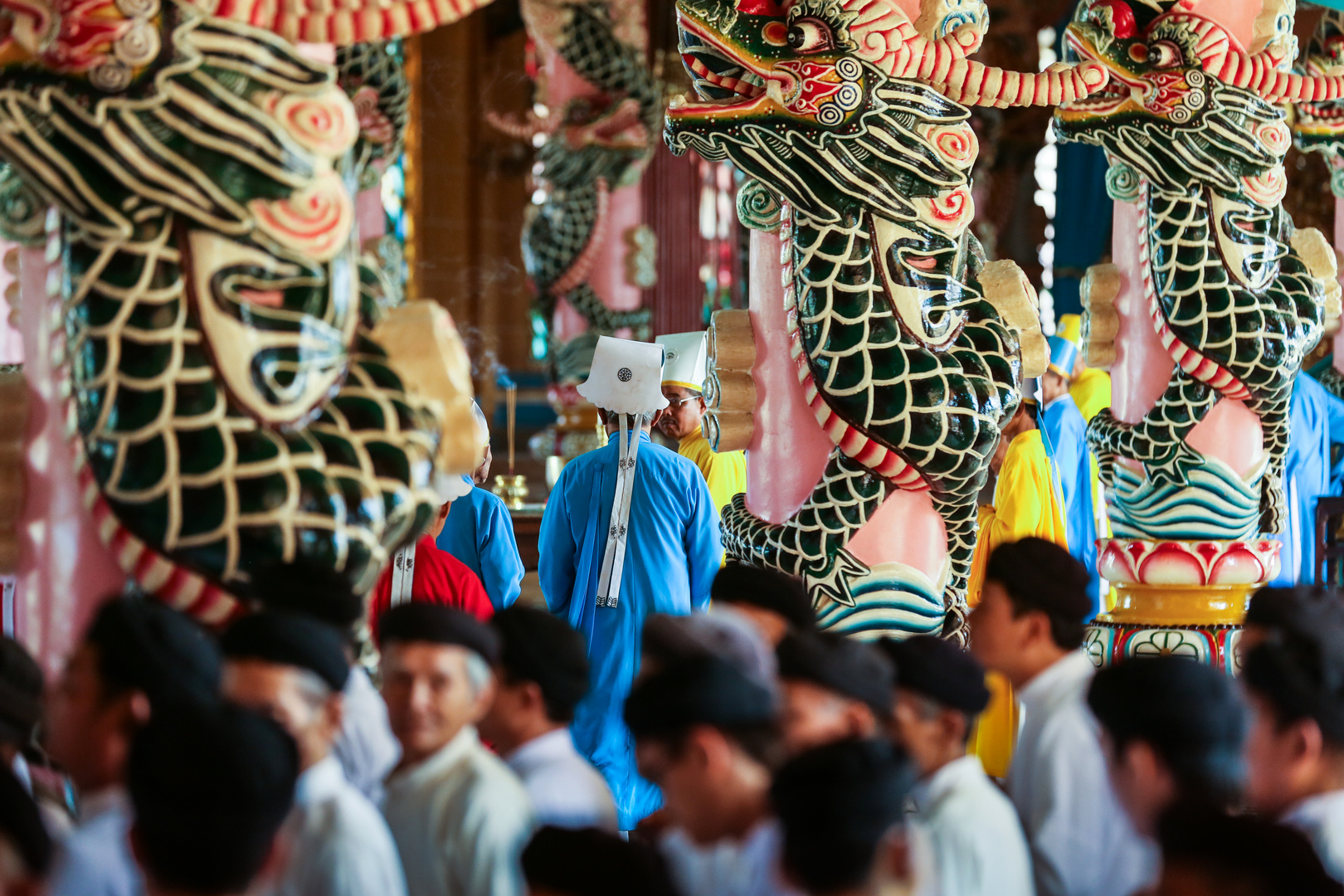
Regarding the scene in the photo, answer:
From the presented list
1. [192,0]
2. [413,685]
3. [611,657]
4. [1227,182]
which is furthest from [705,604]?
[192,0]

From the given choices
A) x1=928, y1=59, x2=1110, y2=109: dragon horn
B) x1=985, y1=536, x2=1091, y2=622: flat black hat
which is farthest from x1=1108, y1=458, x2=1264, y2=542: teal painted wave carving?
x1=985, y1=536, x2=1091, y2=622: flat black hat

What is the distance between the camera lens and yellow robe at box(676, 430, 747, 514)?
491cm

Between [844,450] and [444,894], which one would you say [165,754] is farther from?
[844,450]

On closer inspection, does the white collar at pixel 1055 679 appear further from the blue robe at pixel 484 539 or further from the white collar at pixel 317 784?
the blue robe at pixel 484 539

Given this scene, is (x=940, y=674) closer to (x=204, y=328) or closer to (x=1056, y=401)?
(x=204, y=328)

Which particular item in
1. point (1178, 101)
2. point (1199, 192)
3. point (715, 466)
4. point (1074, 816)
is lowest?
point (1074, 816)

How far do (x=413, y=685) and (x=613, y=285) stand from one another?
6.80 m

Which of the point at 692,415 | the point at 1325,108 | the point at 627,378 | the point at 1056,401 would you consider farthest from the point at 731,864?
the point at 1325,108

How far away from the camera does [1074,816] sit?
2295 mm

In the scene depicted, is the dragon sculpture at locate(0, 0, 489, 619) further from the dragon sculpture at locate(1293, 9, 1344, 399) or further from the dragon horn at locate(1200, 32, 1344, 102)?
the dragon sculpture at locate(1293, 9, 1344, 399)

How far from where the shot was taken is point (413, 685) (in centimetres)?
212

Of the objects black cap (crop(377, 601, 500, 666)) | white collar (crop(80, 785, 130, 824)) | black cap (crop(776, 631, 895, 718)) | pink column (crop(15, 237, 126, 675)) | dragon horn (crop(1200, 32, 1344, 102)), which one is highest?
dragon horn (crop(1200, 32, 1344, 102))

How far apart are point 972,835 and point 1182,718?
0.31 m

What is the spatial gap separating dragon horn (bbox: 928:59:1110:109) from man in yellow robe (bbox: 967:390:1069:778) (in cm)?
128
